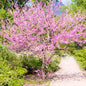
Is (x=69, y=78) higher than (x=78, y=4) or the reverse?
the reverse

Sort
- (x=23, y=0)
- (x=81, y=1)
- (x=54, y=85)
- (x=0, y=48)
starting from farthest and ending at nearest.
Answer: (x=81, y=1) < (x=23, y=0) < (x=0, y=48) < (x=54, y=85)

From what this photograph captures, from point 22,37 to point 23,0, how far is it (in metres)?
15.8

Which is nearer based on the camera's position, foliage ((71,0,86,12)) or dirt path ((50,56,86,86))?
dirt path ((50,56,86,86))

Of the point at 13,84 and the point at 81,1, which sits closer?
the point at 13,84

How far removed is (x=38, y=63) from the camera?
32.2 ft

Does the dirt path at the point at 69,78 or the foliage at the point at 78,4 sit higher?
the foliage at the point at 78,4

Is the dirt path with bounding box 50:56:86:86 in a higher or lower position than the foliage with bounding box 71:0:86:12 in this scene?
lower

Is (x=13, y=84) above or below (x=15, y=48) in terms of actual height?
below

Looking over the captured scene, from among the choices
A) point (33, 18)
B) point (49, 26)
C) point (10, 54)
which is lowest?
point (10, 54)

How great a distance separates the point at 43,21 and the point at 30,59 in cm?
373

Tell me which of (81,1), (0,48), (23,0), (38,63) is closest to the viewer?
(0,48)

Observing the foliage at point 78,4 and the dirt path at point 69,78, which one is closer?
the dirt path at point 69,78

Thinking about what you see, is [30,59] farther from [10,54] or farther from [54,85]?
[54,85]

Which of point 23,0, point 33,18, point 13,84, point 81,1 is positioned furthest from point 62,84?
point 81,1
